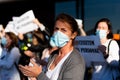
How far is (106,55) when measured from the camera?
6117mm

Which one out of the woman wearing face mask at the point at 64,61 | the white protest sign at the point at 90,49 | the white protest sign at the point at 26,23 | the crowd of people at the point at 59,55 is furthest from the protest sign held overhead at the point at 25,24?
the woman wearing face mask at the point at 64,61

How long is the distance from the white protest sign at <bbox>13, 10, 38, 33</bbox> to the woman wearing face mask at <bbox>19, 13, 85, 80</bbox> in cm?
405

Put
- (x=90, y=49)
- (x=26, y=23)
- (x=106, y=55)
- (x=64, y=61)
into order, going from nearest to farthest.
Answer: (x=64, y=61) < (x=106, y=55) < (x=90, y=49) < (x=26, y=23)

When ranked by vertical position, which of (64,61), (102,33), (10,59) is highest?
(64,61)

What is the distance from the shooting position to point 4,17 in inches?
503

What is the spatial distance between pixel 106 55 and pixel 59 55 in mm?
1691

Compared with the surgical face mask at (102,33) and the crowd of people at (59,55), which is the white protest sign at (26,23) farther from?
the surgical face mask at (102,33)

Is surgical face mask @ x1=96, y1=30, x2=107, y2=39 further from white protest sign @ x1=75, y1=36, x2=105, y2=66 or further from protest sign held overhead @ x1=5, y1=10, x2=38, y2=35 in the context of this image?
protest sign held overhead @ x1=5, y1=10, x2=38, y2=35

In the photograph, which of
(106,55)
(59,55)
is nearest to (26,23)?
(106,55)

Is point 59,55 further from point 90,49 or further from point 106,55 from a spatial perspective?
point 90,49

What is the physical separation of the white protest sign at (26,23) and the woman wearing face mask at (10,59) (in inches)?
15.4

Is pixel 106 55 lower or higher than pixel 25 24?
higher

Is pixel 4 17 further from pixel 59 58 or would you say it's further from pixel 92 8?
pixel 59 58

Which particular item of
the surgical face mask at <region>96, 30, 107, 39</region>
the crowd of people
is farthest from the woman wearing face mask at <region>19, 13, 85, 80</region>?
the surgical face mask at <region>96, 30, 107, 39</region>
